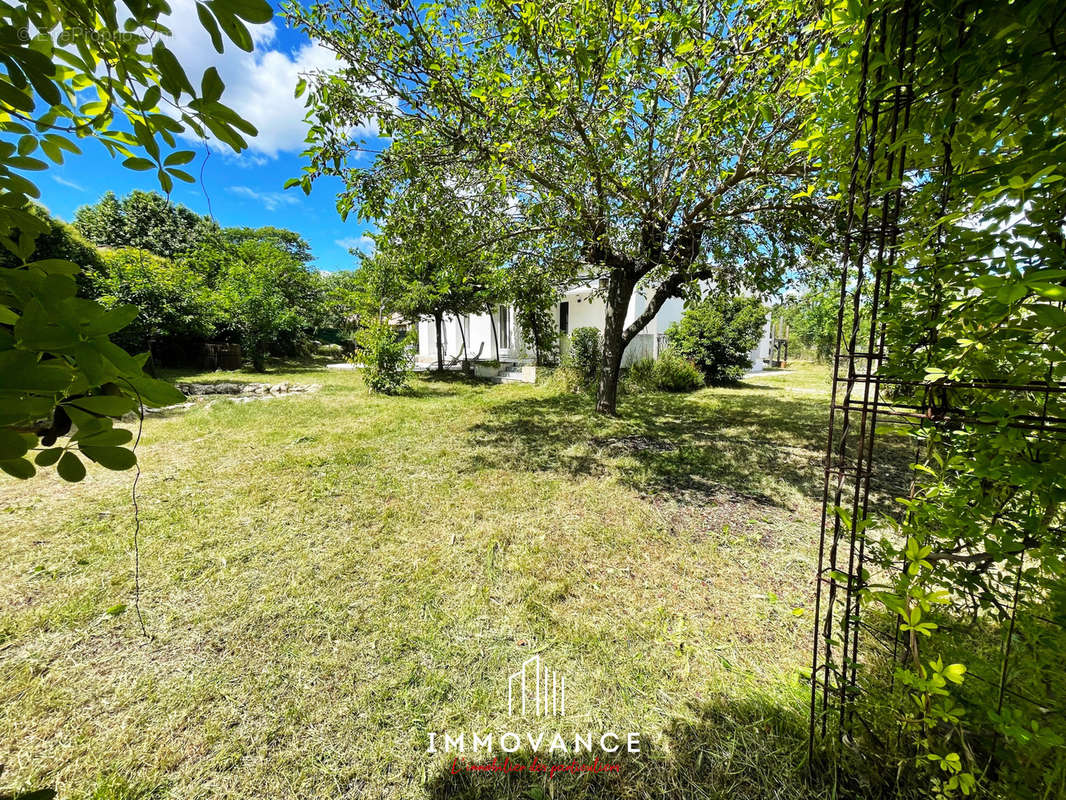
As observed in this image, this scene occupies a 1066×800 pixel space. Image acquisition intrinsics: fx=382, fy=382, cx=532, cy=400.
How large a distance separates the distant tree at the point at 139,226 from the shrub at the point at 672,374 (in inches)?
924

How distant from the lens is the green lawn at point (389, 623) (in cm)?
156

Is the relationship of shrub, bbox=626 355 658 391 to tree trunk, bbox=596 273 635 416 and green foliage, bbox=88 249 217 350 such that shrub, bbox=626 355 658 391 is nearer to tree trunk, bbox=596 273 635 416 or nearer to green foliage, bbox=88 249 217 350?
tree trunk, bbox=596 273 635 416

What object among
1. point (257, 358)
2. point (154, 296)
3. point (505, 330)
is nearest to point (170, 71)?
point (154, 296)

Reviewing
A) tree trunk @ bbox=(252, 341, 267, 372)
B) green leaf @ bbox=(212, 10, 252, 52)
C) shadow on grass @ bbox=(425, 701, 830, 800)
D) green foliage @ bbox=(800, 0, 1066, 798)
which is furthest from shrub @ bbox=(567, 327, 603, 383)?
tree trunk @ bbox=(252, 341, 267, 372)

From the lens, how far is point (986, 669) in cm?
120

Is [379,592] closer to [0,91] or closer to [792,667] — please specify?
[792,667]

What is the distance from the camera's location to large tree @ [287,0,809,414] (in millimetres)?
3322

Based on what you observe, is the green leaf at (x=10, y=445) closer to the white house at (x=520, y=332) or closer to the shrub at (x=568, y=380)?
the shrub at (x=568, y=380)

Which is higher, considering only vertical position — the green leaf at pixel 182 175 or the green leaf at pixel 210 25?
the green leaf at pixel 210 25

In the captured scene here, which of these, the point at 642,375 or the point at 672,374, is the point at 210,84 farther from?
the point at 672,374

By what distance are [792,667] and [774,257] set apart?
5915 millimetres

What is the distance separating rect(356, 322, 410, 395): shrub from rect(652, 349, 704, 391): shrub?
7.51 m

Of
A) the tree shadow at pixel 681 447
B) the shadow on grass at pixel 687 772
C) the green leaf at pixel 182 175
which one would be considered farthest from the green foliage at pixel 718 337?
the green leaf at pixel 182 175

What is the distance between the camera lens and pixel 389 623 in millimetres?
2277
